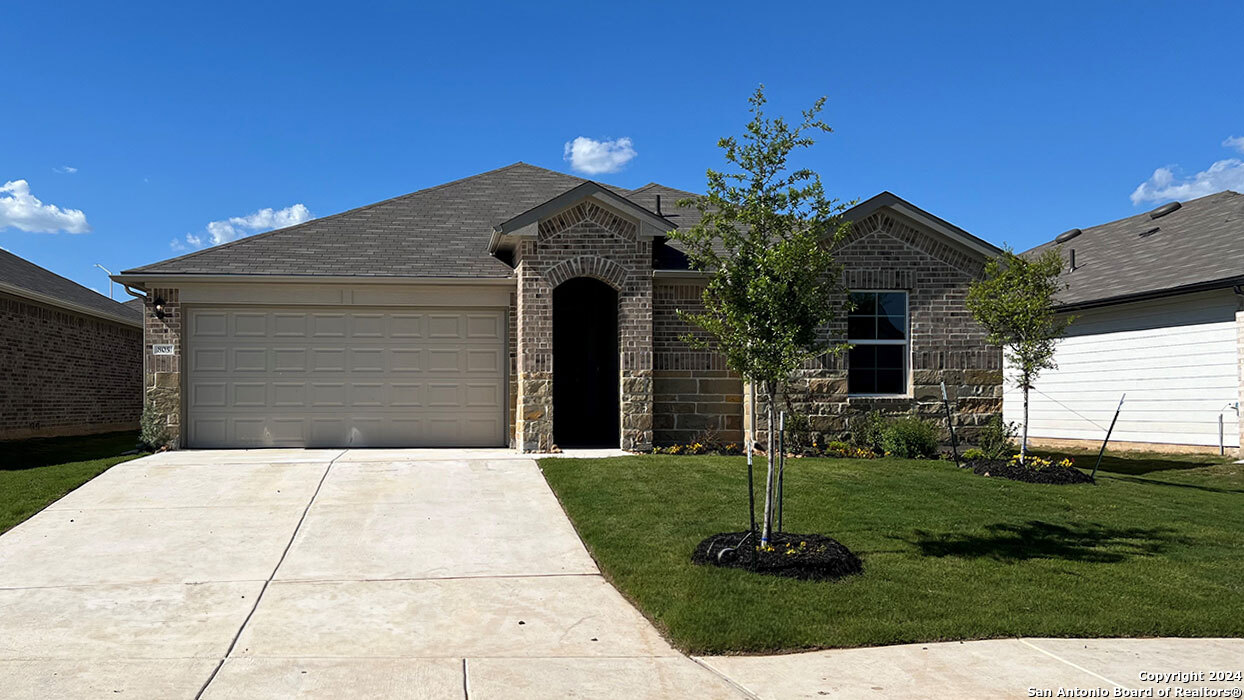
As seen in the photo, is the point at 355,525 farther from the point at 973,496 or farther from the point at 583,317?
the point at 583,317

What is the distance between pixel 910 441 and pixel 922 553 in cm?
674

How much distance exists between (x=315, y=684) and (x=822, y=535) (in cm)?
519

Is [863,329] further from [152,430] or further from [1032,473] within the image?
[152,430]

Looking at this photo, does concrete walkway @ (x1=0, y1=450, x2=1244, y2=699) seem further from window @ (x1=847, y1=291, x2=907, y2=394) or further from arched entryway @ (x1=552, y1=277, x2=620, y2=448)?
arched entryway @ (x1=552, y1=277, x2=620, y2=448)

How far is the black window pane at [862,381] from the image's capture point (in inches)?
618

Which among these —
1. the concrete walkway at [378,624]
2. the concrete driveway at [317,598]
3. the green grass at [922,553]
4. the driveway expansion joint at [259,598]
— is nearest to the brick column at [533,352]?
the green grass at [922,553]

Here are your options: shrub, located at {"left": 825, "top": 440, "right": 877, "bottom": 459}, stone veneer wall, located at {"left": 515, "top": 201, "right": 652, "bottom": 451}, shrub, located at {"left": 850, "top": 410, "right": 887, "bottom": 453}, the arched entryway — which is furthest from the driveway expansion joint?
shrub, located at {"left": 850, "top": 410, "right": 887, "bottom": 453}

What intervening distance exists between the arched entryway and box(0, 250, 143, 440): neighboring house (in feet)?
37.1

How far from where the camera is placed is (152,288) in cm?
1513

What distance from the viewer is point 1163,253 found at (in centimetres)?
2067

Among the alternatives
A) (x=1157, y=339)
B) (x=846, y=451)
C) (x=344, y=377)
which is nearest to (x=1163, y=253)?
(x=1157, y=339)

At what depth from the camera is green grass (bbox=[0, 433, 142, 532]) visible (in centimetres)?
1062

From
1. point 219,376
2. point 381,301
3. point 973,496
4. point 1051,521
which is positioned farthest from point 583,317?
point 1051,521

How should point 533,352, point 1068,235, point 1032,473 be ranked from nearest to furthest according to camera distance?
point 1032,473 → point 533,352 → point 1068,235
